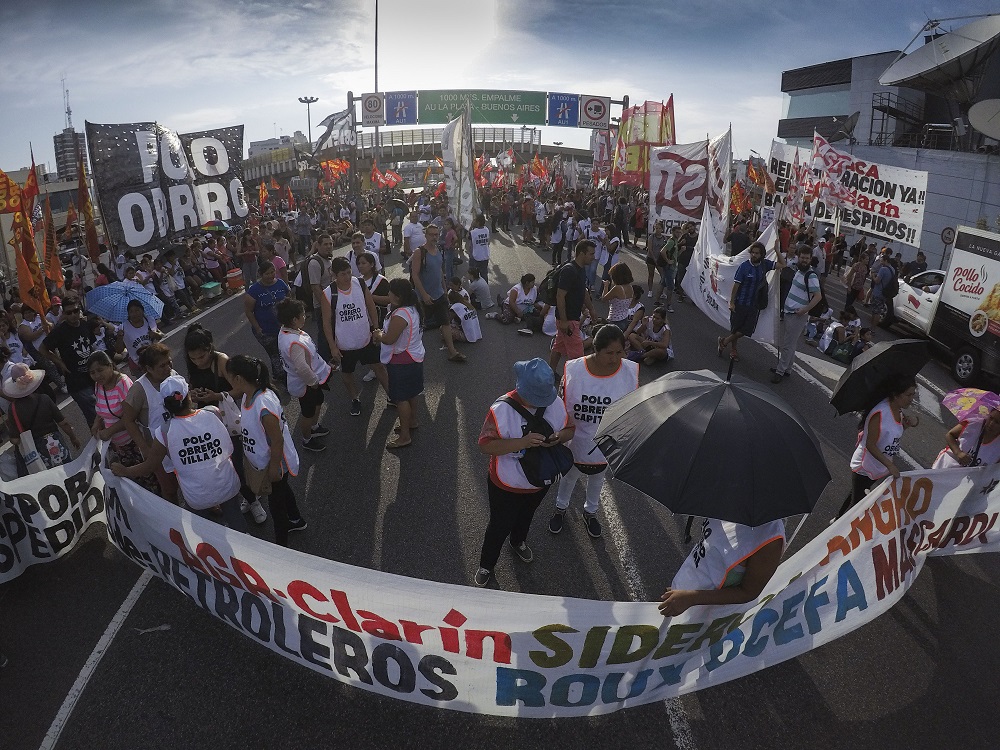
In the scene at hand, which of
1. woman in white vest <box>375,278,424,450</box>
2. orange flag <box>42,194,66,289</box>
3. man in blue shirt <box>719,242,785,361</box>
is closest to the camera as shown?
woman in white vest <box>375,278,424,450</box>

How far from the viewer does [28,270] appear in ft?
26.0

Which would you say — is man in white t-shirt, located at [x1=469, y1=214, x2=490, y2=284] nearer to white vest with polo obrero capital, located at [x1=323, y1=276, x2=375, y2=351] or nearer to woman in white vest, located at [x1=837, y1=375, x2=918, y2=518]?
white vest with polo obrero capital, located at [x1=323, y1=276, x2=375, y2=351]

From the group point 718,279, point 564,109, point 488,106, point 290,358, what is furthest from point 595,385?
point 564,109

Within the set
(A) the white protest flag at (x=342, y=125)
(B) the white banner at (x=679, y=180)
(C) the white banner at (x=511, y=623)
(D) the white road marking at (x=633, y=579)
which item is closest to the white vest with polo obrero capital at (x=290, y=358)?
(C) the white banner at (x=511, y=623)

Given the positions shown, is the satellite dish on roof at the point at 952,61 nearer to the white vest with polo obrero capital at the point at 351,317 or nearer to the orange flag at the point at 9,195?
the white vest with polo obrero capital at the point at 351,317

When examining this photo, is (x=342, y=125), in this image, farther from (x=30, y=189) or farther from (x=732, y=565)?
(x=732, y=565)

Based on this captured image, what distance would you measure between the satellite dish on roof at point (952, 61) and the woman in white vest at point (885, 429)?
24648 mm

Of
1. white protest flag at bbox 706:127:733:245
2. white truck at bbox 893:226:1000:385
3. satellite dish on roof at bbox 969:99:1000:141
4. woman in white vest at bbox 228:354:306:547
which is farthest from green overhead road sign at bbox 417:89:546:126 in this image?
woman in white vest at bbox 228:354:306:547

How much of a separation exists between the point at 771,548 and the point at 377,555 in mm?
3090

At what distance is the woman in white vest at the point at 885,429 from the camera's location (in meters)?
4.18

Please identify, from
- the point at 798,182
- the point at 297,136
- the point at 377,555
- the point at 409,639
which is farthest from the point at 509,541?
the point at 297,136

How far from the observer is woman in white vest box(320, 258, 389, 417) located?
675cm

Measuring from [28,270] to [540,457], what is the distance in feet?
25.6

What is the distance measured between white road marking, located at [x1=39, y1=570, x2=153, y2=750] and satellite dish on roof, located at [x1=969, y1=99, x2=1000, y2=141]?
68.5 feet
